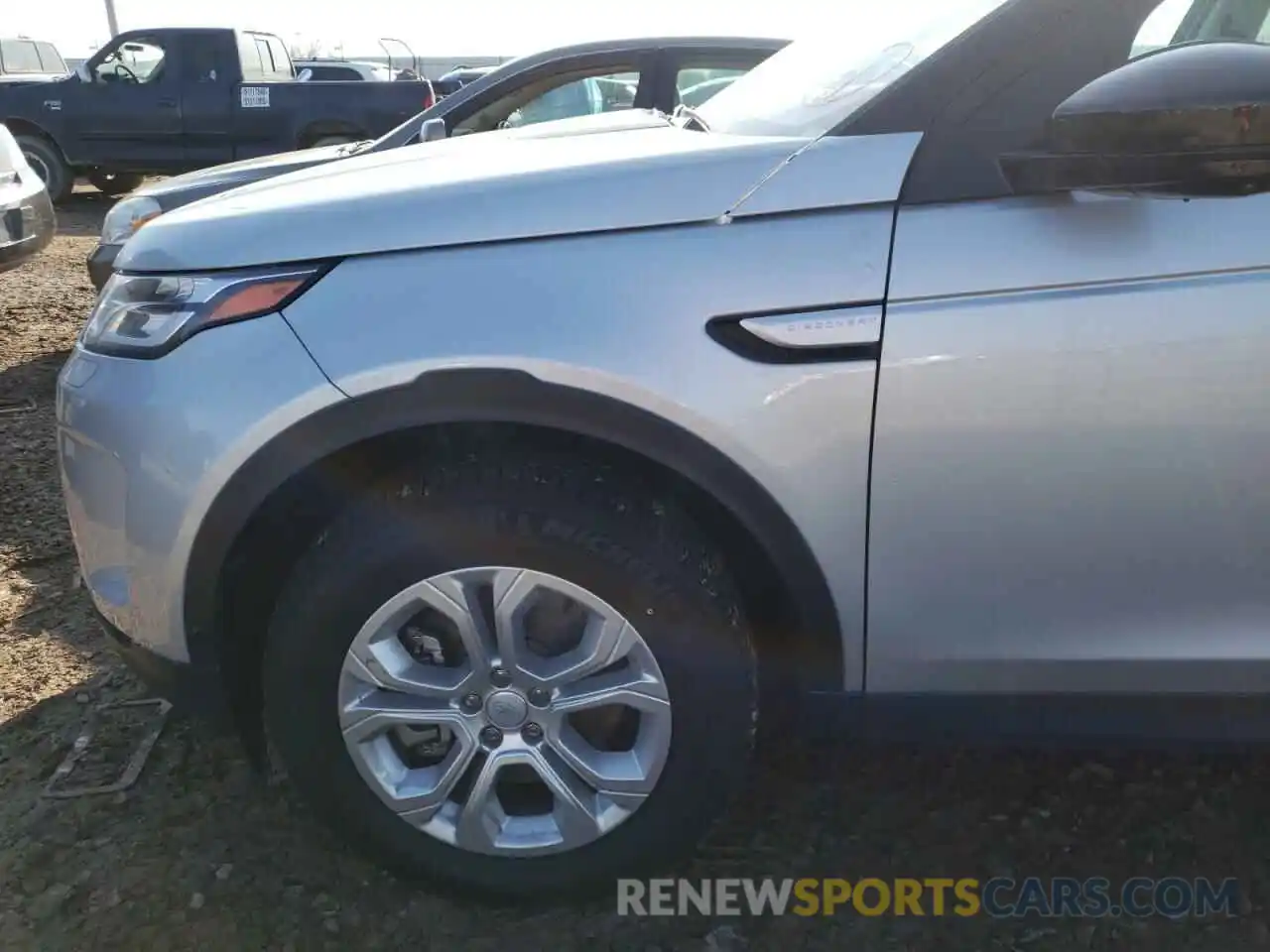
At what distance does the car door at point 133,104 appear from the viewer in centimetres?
1112

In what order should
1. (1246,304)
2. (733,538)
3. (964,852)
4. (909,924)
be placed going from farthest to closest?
(964,852), (909,924), (733,538), (1246,304)

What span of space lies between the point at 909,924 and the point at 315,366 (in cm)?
147

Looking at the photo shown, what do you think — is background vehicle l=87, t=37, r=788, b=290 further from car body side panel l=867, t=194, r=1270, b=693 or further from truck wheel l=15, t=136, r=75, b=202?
truck wheel l=15, t=136, r=75, b=202

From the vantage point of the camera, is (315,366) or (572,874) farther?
(572,874)

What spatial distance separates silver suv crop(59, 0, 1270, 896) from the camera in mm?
1649

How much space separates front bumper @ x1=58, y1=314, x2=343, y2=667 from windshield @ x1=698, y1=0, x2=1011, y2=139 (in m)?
0.96

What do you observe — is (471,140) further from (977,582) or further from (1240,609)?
(1240,609)

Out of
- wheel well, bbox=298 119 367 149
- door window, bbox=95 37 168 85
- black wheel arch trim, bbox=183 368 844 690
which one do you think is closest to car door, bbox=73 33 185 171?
door window, bbox=95 37 168 85

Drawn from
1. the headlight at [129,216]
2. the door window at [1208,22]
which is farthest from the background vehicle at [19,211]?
the door window at [1208,22]

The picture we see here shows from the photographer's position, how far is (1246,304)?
5.28ft

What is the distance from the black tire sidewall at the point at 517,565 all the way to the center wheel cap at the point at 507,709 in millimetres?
253

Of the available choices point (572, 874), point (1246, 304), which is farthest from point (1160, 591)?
point (572, 874)

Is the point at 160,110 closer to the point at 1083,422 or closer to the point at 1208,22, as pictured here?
the point at 1208,22

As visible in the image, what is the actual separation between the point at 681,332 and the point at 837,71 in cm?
75
